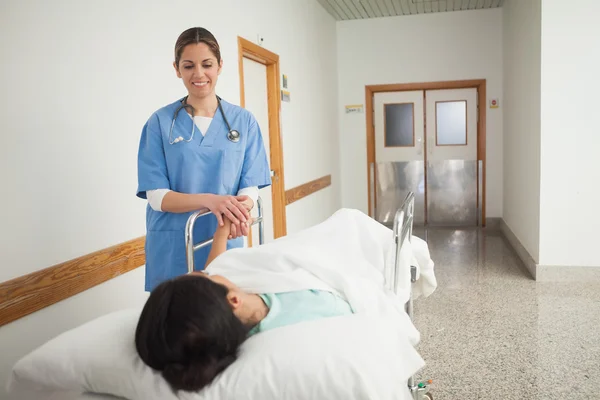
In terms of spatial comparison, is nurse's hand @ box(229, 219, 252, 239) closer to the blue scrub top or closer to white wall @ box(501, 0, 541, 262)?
the blue scrub top

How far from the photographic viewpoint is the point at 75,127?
8.09 ft

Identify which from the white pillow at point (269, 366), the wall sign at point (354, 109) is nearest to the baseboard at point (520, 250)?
the wall sign at point (354, 109)

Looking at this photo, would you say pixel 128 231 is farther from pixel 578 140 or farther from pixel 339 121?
pixel 339 121

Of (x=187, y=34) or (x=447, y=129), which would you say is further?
(x=447, y=129)

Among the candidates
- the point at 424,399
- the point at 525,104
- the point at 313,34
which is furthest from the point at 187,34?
the point at 313,34

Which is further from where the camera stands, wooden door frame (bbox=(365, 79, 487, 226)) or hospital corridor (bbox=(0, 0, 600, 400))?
wooden door frame (bbox=(365, 79, 487, 226))

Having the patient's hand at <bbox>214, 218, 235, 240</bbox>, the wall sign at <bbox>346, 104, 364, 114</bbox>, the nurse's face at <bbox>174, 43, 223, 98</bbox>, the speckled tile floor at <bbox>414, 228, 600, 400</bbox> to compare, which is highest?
the wall sign at <bbox>346, 104, 364, 114</bbox>

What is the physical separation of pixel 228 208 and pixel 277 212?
3400 mm

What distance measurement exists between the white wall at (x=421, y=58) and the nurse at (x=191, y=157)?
549 cm

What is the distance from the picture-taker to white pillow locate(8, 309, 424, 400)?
1154mm

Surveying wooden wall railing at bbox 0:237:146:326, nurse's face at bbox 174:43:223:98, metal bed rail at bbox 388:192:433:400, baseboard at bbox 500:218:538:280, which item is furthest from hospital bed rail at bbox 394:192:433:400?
baseboard at bbox 500:218:538:280

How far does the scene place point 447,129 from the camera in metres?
7.38

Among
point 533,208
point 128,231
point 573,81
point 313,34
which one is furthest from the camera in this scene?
point 313,34

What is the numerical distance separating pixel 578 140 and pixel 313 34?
305 cm
